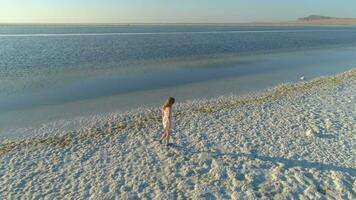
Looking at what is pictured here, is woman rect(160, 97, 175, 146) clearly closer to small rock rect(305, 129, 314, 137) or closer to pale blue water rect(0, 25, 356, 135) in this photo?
small rock rect(305, 129, 314, 137)

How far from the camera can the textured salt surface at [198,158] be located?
8.88 meters

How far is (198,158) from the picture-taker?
35.4 ft

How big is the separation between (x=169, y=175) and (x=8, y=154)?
618cm

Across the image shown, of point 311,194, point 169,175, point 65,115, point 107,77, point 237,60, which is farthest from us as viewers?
point 237,60

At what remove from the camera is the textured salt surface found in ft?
29.1

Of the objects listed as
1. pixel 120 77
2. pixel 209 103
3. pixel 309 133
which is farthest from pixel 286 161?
pixel 120 77

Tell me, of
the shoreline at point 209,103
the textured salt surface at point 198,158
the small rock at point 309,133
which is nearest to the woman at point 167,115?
the textured salt surface at point 198,158

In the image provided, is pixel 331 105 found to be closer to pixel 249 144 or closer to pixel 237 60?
pixel 249 144

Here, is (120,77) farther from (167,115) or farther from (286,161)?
(286,161)

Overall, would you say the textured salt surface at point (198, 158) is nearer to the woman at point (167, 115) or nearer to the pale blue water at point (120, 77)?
the woman at point (167, 115)

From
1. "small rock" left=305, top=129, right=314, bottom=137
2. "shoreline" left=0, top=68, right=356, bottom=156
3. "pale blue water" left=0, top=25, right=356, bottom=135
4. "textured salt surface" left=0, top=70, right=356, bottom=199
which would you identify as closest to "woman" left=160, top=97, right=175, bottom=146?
"textured salt surface" left=0, top=70, right=356, bottom=199

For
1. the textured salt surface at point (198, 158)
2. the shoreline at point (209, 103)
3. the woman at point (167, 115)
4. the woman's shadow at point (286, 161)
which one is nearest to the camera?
the textured salt surface at point (198, 158)

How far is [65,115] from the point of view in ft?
56.7

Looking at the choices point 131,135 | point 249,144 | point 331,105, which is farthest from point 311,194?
point 331,105
